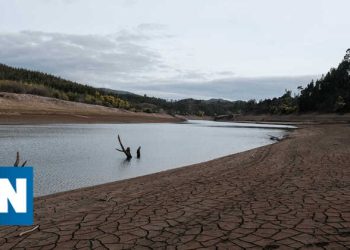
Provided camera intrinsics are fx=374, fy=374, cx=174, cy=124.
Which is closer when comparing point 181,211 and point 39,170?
point 181,211

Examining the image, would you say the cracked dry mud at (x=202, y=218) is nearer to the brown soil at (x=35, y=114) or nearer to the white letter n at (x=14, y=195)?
the white letter n at (x=14, y=195)

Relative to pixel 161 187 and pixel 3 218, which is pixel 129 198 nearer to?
pixel 161 187

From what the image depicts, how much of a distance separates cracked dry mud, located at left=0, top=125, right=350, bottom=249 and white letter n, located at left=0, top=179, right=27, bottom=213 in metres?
2.00

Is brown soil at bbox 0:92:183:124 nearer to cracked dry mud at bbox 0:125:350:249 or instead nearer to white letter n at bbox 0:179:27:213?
cracked dry mud at bbox 0:125:350:249

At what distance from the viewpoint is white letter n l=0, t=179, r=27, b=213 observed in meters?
4.05

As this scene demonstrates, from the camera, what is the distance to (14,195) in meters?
4.07

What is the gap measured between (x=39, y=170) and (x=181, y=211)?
40.2ft

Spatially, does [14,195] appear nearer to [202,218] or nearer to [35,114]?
[202,218]

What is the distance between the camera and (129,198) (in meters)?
9.81

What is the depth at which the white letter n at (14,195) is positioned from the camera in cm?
405

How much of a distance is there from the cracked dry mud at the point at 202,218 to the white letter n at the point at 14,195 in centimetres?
200

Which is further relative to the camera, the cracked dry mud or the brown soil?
the brown soil

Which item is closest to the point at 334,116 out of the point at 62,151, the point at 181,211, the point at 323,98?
the point at 323,98

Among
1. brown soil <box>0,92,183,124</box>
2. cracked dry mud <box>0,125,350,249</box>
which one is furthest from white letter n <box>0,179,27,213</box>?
brown soil <box>0,92,183,124</box>
